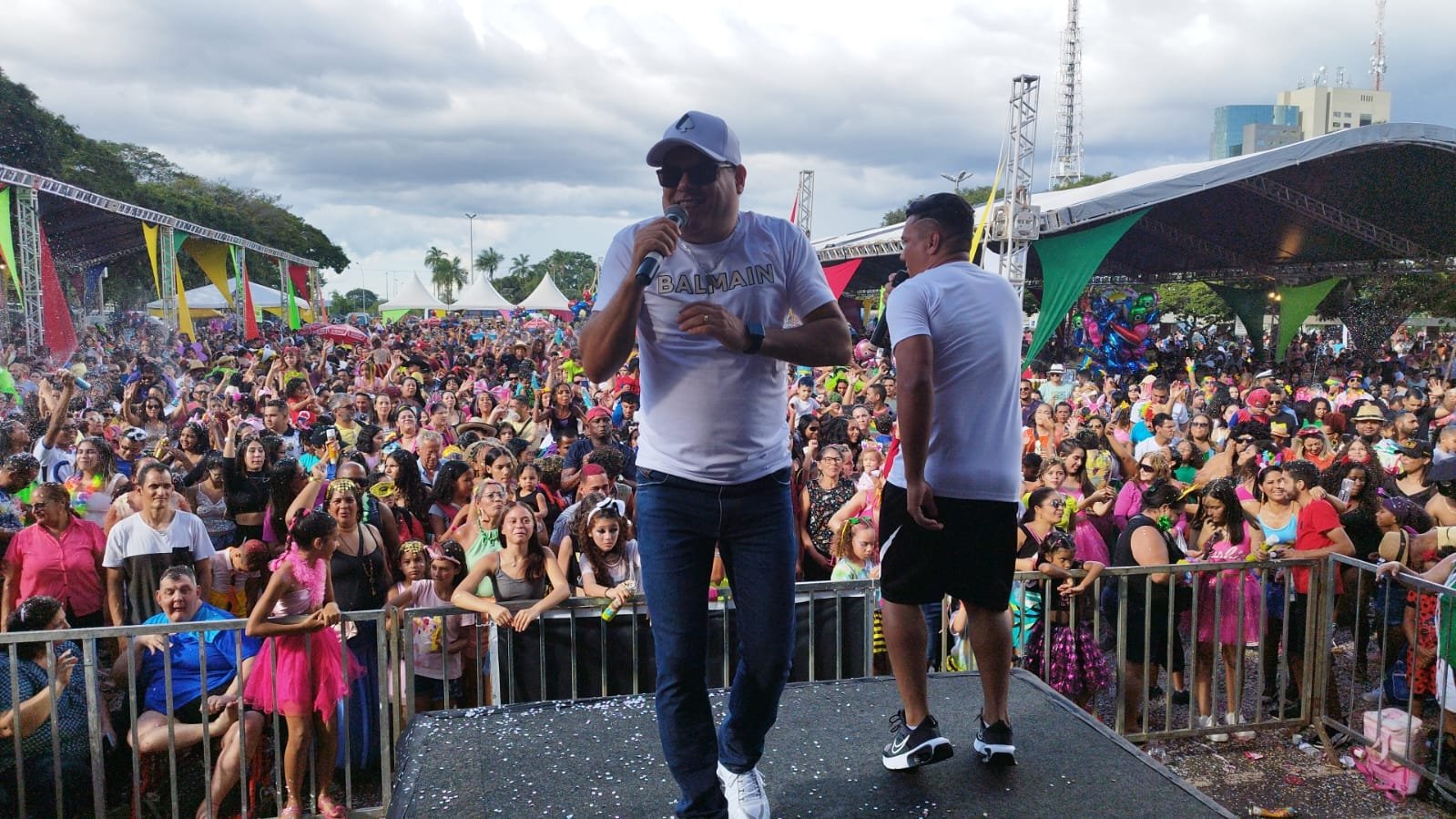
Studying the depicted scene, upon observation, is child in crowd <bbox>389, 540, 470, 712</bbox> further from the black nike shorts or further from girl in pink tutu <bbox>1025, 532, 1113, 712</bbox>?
girl in pink tutu <bbox>1025, 532, 1113, 712</bbox>

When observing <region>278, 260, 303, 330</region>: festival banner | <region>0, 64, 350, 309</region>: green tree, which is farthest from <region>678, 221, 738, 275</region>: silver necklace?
<region>278, 260, 303, 330</region>: festival banner

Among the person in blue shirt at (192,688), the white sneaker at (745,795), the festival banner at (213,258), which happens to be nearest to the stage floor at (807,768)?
the white sneaker at (745,795)

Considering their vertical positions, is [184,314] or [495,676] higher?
[184,314]

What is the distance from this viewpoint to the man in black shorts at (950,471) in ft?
7.42

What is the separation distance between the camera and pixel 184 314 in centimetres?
1602

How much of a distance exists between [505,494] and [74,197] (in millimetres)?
14521

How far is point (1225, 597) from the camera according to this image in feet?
15.0

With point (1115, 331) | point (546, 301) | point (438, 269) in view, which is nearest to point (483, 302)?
point (546, 301)

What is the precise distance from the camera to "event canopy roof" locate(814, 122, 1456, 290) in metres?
14.8

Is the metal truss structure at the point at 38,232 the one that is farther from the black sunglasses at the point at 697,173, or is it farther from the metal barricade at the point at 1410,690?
the metal barricade at the point at 1410,690

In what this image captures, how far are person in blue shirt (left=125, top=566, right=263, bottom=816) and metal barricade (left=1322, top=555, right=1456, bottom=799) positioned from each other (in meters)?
4.46

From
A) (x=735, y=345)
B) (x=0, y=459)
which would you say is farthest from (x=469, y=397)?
(x=735, y=345)

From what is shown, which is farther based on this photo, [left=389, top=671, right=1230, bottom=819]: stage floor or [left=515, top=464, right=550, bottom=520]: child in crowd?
[left=515, top=464, right=550, bottom=520]: child in crowd

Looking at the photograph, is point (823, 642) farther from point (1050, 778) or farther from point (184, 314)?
point (184, 314)
